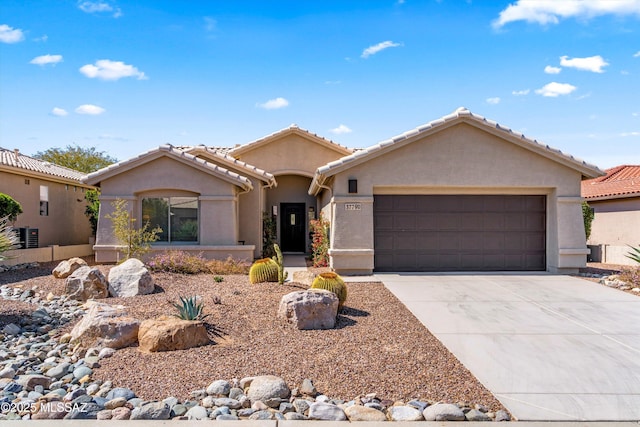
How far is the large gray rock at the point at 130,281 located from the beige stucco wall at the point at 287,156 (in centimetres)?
1072

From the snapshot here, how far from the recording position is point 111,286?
9.55m

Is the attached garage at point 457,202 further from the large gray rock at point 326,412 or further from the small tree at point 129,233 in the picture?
the large gray rock at point 326,412

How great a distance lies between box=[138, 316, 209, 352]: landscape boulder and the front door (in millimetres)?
14622

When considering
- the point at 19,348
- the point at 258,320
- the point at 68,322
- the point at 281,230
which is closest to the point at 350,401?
the point at 258,320

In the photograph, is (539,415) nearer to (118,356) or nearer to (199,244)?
(118,356)

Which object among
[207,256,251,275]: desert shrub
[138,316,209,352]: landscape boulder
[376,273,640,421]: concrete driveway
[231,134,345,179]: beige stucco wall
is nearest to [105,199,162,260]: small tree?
[207,256,251,275]: desert shrub

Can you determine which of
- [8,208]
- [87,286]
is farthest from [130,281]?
[8,208]

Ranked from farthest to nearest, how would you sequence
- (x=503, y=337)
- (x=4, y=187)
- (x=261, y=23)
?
1. (x=4, y=187)
2. (x=261, y=23)
3. (x=503, y=337)

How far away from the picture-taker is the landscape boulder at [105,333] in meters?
6.27

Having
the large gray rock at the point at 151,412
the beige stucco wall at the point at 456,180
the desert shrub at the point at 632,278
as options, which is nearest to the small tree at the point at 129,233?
the beige stucco wall at the point at 456,180

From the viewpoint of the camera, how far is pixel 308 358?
19.1ft

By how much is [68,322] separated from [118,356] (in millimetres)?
2535

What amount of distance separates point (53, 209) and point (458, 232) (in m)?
17.0

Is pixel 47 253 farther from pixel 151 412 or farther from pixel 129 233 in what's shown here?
pixel 151 412
